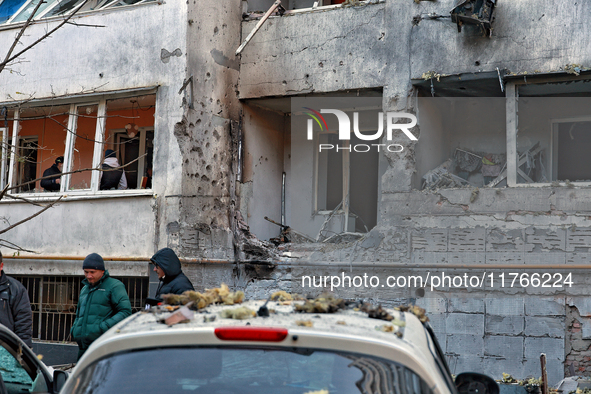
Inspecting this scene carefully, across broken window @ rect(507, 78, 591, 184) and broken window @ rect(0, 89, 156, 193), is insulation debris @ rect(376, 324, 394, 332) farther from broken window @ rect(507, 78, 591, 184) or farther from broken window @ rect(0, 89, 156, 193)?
broken window @ rect(0, 89, 156, 193)

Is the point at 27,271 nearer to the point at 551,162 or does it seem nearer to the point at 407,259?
the point at 407,259

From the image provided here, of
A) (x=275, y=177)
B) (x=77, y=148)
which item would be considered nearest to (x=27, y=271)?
(x=77, y=148)

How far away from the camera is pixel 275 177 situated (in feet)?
35.4

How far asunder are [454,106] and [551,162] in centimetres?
170

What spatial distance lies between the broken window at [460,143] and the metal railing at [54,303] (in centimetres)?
592

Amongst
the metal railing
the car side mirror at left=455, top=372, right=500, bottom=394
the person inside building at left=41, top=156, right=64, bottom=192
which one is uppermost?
the person inside building at left=41, top=156, right=64, bottom=192

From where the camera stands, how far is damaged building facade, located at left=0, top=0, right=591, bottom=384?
7867 millimetres

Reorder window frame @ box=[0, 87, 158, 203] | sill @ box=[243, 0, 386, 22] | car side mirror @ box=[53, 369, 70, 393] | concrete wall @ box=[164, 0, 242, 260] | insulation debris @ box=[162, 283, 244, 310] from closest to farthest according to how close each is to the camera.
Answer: insulation debris @ box=[162, 283, 244, 310], car side mirror @ box=[53, 369, 70, 393], sill @ box=[243, 0, 386, 22], concrete wall @ box=[164, 0, 242, 260], window frame @ box=[0, 87, 158, 203]

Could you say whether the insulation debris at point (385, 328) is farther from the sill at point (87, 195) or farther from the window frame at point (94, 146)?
the window frame at point (94, 146)

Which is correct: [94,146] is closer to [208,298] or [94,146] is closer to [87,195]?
[87,195]

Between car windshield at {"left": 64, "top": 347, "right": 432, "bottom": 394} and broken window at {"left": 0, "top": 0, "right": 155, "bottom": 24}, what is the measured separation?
914cm

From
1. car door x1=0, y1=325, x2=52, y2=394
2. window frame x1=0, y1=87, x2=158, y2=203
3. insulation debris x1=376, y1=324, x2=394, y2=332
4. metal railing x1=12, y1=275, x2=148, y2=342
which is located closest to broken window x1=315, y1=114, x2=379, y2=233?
window frame x1=0, y1=87, x2=158, y2=203

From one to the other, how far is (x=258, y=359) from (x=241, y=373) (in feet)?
0.34

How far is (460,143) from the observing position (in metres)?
9.56
